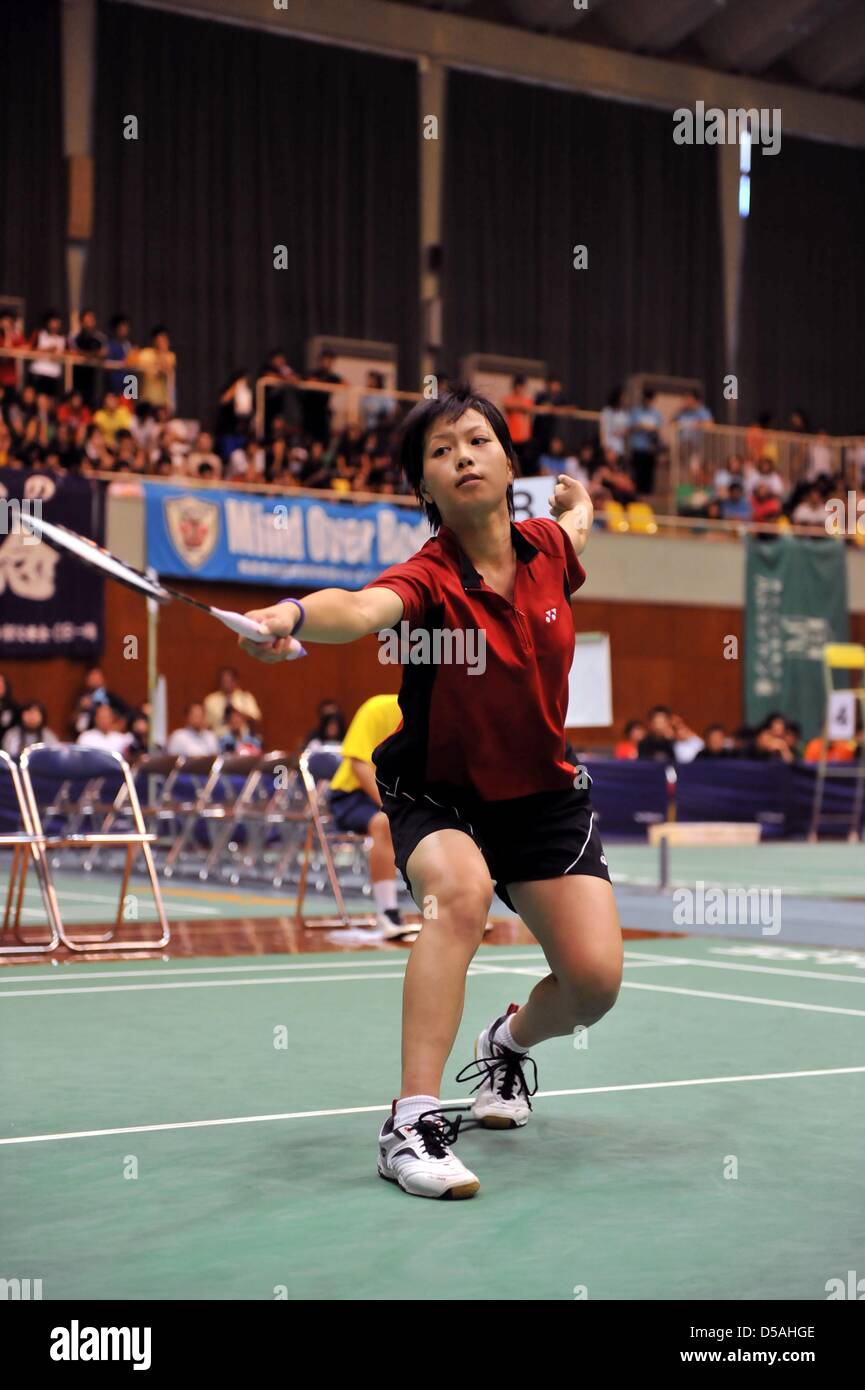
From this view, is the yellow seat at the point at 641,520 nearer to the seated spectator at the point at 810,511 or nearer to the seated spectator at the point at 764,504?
the seated spectator at the point at 764,504

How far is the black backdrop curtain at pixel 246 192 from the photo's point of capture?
72.8 feet

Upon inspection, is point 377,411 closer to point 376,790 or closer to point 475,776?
point 376,790

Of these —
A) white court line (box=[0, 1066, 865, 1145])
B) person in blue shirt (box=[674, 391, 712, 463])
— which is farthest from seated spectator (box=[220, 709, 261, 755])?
white court line (box=[0, 1066, 865, 1145])

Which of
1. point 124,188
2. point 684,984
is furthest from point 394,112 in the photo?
point 684,984

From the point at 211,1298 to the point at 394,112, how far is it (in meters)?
23.2

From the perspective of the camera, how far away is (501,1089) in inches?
181

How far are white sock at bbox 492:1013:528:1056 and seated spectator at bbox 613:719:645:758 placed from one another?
15942mm

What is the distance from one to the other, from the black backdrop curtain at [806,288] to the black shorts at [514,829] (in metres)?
24.5

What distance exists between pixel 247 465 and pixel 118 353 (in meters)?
1.87

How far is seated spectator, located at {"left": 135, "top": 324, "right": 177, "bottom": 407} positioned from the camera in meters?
20.1

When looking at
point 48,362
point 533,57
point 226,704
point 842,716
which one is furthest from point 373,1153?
point 533,57
